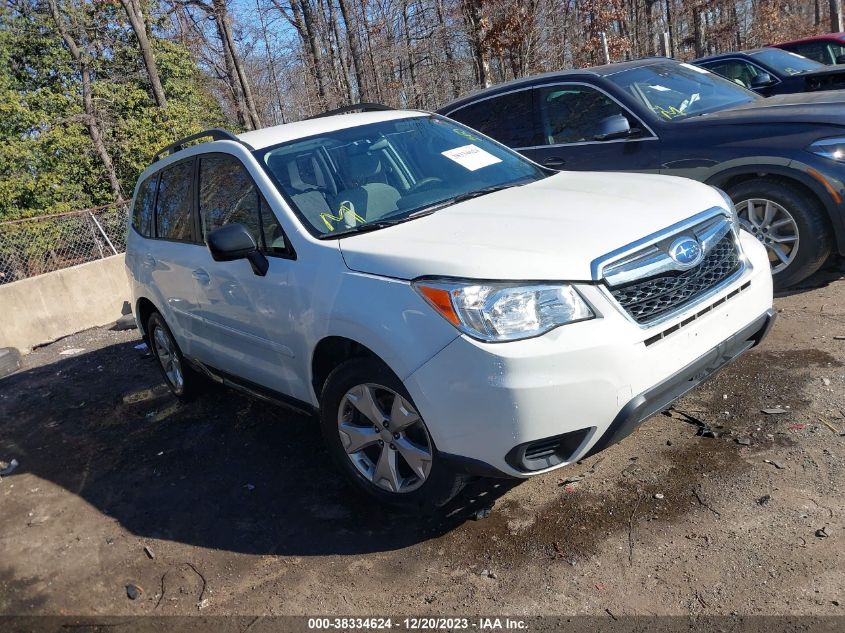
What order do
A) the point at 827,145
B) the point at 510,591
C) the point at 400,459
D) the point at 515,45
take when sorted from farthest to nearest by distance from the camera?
the point at 515,45 < the point at 827,145 < the point at 400,459 < the point at 510,591

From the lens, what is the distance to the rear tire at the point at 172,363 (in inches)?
213

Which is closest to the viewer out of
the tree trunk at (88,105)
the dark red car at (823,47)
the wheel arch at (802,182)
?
the wheel arch at (802,182)

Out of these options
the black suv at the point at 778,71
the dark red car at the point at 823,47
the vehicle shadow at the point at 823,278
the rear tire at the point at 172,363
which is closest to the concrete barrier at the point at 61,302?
the rear tire at the point at 172,363

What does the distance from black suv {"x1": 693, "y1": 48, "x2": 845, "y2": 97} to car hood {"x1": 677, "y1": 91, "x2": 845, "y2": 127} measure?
12.7 feet

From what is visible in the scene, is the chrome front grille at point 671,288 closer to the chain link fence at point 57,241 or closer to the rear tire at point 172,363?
the rear tire at point 172,363

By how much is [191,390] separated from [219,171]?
2.00m

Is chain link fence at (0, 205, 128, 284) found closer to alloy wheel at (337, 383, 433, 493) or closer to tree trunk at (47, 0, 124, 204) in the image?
alloy wheel at (337, 383, 433, 493)

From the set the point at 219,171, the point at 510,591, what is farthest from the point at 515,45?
the point at 510,591

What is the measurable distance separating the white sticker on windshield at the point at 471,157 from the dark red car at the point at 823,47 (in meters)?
11.4

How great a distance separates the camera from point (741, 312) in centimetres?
318

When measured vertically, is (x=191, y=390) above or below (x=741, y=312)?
below

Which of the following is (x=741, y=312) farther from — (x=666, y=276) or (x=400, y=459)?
(x=400, y=459)

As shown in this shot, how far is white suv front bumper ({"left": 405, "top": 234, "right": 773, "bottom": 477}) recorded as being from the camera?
2.63 metres

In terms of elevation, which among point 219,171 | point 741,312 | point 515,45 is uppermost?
point 515,45
